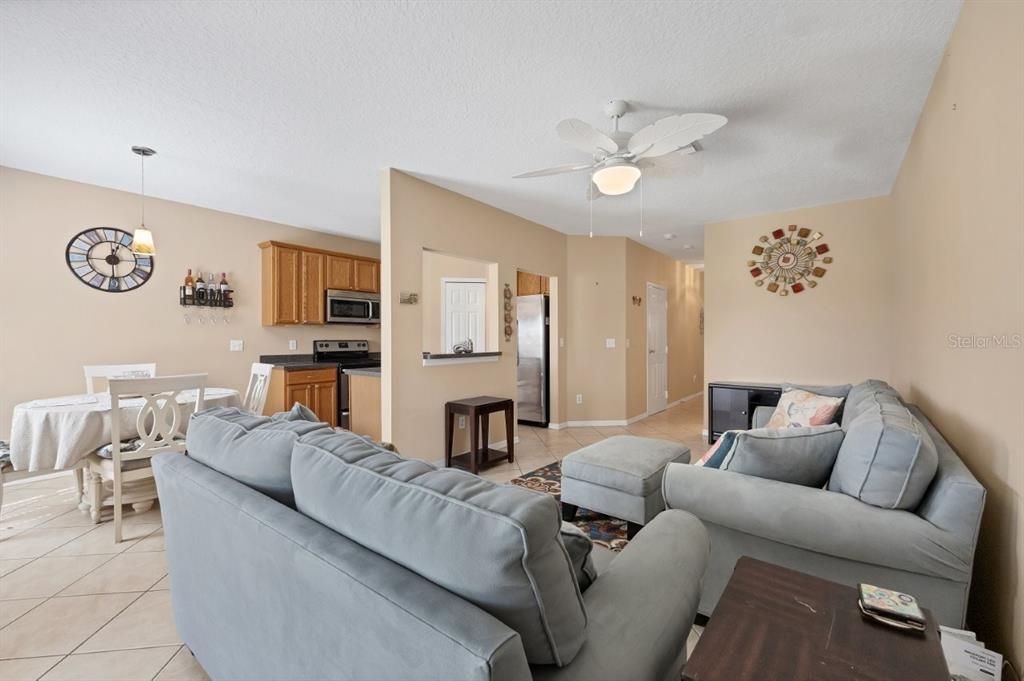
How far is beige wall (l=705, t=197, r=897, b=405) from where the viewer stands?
4.13 meters

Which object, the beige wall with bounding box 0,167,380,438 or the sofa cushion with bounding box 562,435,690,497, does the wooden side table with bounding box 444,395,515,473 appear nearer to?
the sofa cushion with bounding box 562,435,690,497

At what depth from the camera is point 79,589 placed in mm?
2023

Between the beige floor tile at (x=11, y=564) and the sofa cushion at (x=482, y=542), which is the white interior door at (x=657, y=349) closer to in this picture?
the sofa cushion at (x=482, y=542)

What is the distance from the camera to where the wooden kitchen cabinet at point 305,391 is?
4785 millimetres

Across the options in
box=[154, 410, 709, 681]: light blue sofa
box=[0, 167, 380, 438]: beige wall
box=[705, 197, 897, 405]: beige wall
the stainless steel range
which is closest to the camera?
box=[154, 410, 709, 681]: light blue sofa

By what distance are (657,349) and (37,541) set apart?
22.0 ft

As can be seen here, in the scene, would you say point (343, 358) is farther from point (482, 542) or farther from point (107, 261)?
point (482, 542)

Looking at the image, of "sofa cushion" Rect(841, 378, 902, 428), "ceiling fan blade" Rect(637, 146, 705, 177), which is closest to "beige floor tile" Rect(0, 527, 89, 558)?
"ceiling fan blade" Rect(637, 146, 705, 177)

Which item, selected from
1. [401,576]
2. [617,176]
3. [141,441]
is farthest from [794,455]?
[141,441]

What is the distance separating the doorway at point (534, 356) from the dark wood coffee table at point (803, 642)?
4.58 metres

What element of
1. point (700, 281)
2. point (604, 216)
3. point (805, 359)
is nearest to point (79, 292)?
point (604, 216)

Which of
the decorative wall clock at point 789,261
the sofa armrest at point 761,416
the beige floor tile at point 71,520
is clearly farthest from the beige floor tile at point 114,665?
the decorative wall clock at point 789,261

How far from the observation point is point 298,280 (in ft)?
16.5

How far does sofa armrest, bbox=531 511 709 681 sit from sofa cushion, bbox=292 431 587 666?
50 mm
